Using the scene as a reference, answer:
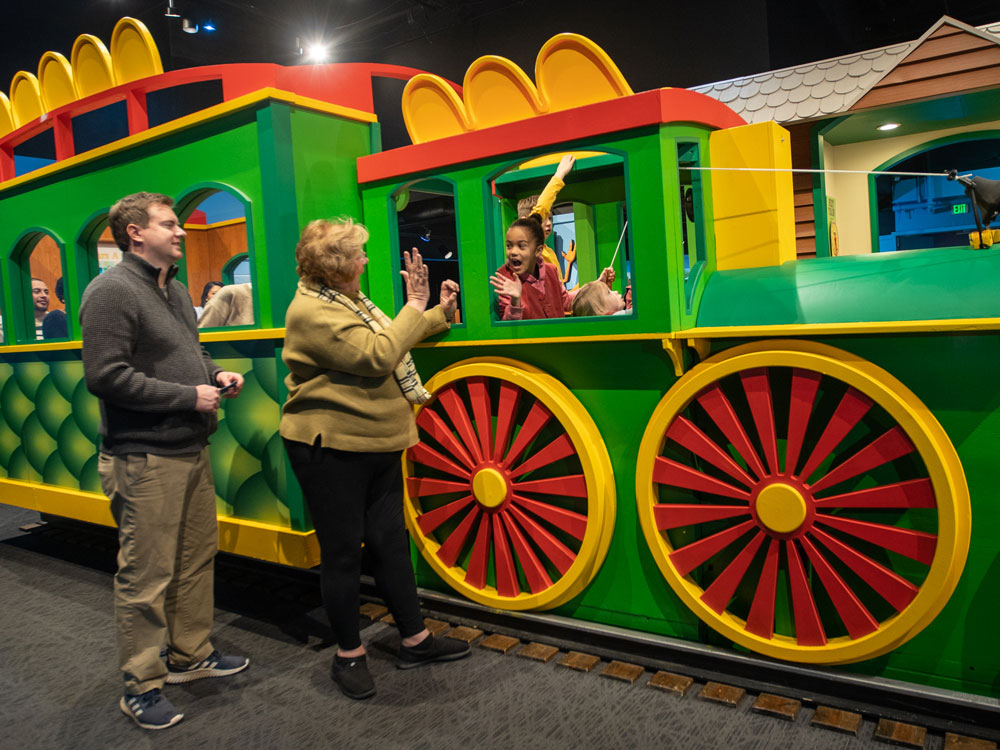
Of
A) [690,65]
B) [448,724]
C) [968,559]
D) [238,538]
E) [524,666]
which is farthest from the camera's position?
[690,65]

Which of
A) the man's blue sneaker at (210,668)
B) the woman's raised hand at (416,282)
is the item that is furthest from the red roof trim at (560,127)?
the man's blue sneaker at (210,668)

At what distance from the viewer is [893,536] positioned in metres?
2.09

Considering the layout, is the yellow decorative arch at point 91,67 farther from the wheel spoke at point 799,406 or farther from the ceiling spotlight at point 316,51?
the ceiling spotlight at point 316,51

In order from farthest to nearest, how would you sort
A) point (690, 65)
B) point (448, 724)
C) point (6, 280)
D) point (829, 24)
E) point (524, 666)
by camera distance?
1. point (829, 24)
2. point (690, 65)
3. point (6, 280)
4. point (524, 666)
5. point (448, 724)

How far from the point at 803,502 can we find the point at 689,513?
0.36 m

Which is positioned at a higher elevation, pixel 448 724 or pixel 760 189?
pixel 760 189

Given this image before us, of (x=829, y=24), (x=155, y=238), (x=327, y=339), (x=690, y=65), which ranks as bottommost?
(x=327, y=339)

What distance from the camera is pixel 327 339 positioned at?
2316 millimetres

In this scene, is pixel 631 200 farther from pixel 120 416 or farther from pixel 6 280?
pixel 6 280

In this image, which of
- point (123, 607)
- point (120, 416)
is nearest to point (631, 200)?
point (120, 416)

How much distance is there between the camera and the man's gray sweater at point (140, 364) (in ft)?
7.63

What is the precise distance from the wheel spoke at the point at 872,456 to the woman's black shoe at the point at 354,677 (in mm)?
1585

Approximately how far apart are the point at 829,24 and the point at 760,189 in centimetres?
650

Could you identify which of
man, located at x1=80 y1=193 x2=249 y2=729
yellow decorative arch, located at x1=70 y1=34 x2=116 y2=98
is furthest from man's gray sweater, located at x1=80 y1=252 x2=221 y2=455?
yellow decorative arch, located at x1=70 y1=34 x2=116 y2=98
